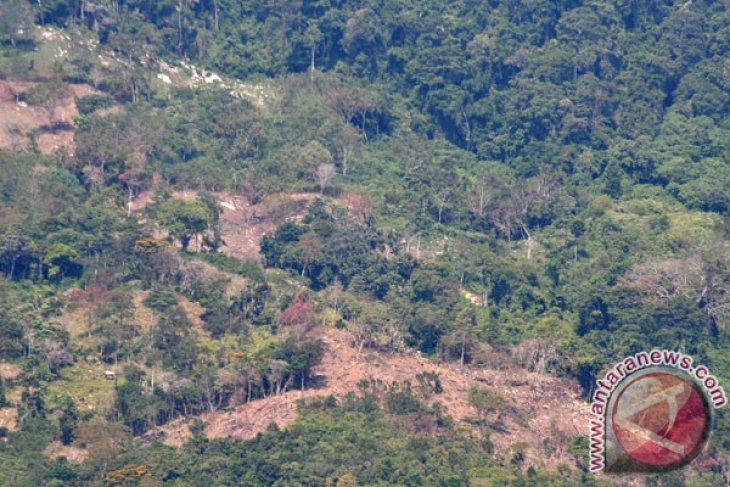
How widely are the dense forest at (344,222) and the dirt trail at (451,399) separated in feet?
1.09

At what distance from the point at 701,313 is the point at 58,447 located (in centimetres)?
2981

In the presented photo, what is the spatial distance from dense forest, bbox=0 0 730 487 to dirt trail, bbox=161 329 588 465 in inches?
13.1

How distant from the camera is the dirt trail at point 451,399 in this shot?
232ft

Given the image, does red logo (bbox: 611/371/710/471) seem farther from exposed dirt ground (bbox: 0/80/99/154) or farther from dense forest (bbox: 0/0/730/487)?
exposed dirt ground (bbox: 0/80/99/154)

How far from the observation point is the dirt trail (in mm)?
70812

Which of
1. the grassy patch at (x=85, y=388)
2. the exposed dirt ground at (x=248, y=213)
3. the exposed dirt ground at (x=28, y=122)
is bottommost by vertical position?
the grassy patch at (x=85, y=388)

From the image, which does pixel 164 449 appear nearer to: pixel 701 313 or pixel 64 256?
pixel 64 256

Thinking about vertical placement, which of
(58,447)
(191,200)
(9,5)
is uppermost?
(9,5)

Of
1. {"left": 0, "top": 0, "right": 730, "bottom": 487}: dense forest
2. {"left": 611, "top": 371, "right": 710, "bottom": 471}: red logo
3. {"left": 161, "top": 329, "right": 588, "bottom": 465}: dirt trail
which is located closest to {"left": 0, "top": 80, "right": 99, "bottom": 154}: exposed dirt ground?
{"left": 0, "top": 0, "right": 730, "bottom": 487}: dense forest

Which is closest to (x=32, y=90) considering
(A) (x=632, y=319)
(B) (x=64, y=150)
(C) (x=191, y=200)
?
(B) (x=64, y=150)

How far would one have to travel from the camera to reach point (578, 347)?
7688 cm

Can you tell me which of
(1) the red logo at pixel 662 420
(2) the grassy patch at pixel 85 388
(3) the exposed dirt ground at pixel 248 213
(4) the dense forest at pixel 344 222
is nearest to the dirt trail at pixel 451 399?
(4) the dense forest at pixel 344 222

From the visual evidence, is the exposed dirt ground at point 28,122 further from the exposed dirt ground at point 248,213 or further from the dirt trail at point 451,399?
the dirt trail at point 451,399

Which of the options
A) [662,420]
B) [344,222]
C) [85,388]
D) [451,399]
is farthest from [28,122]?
[662,420]
